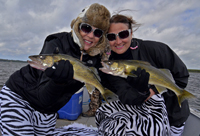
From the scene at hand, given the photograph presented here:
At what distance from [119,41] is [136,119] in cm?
214

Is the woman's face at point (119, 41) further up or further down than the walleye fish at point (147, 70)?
further up

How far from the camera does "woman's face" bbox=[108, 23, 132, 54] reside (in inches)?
137

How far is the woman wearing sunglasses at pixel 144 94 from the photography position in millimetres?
3303

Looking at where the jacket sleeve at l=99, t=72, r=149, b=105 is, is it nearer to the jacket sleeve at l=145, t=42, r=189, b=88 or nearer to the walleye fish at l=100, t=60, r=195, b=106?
the walleye fish at l=100, t=60, r=195, b=106

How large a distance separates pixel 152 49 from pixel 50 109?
2.95 m

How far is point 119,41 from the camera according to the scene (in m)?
3.48

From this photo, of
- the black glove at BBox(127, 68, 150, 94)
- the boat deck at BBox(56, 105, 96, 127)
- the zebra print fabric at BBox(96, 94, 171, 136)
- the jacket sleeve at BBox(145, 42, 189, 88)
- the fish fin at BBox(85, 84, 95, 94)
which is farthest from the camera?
the boat deck at BBox(56, 105, 96, 127)

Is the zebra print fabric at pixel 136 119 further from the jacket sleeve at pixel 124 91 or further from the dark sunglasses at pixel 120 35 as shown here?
the dark sunglasses at pixel 120 35

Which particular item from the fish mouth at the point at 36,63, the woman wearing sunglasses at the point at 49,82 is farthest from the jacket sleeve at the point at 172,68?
the fish mouth at the point at 36,63

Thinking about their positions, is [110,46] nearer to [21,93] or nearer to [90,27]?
[90,27]

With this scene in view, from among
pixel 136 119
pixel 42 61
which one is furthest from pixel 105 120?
pixel 42 61

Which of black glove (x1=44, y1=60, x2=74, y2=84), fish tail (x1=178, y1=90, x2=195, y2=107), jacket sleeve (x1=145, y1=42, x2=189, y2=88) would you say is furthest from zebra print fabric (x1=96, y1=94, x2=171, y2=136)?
black glove (x1=44, y1=60, x2=74, y2=84)

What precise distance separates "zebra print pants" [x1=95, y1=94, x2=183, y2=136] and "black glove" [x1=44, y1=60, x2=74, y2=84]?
2.07 meters

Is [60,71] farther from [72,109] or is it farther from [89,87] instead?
[72,109]
